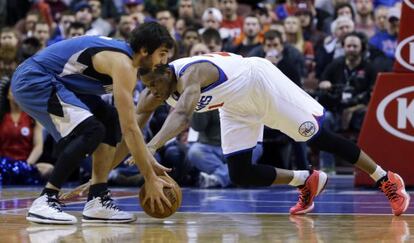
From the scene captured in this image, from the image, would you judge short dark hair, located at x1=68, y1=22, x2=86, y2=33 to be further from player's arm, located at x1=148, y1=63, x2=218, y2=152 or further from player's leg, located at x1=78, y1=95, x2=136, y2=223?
player's arm, located at x1=148, y1=63, x2=218, y2=152

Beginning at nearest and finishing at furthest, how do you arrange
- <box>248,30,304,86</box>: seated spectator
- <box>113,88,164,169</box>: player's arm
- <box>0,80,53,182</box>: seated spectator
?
<box>113,88,164,169</box>: player's arm, <box>0,80,53,182</box>: seated spectator, <box>248,30,304,86</box>: seated spectator

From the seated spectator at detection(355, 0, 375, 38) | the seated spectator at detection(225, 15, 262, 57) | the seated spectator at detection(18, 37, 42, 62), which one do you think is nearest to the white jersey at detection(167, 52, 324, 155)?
the seated spectator at detection(225, 15, 262, 57)

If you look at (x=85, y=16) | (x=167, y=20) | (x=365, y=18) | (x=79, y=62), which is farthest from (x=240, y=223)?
(x=85, y=16)

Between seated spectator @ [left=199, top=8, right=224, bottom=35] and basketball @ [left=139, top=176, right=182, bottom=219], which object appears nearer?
basketball @ [left=139, top=176, right=182, bottom=219]

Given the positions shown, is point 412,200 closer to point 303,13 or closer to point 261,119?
point 261,119

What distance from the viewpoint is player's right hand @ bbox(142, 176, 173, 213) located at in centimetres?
636

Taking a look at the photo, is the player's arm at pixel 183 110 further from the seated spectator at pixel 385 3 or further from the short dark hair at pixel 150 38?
the seated spectator at pixel 385 3

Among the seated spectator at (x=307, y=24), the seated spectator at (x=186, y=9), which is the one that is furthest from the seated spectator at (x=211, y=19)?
the seated spectator at (x=307, y=24)

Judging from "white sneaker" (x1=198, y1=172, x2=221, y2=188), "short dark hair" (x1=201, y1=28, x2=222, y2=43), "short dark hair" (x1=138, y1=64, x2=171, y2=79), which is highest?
"short dark hair" (x1=138, y1=64, x2=171, y2=79)

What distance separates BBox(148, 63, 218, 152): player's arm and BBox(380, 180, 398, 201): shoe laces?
1.73m

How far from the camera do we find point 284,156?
465 inches

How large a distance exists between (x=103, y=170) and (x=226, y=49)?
22.1 feet

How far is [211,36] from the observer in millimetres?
12711

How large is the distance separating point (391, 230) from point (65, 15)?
9.28m
